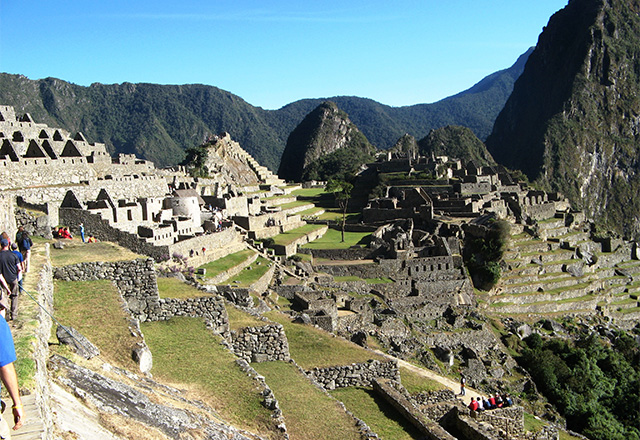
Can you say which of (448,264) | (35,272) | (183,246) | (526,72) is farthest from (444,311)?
(526,72)

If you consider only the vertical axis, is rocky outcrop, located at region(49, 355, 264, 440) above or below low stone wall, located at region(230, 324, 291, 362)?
above

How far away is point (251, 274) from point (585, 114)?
154 metres

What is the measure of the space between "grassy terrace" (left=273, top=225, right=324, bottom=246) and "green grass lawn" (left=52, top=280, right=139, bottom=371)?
80.4ft

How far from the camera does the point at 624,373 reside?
3219 cm

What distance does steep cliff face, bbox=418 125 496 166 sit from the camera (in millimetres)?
119250

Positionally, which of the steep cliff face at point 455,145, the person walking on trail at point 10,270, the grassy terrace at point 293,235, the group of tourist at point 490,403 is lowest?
the group of tourist at point 490,403

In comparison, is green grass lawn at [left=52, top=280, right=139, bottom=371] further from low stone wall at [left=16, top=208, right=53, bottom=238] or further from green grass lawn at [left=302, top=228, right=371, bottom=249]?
green grass lawn at [left=302, top=228, right=371, bottom=249]

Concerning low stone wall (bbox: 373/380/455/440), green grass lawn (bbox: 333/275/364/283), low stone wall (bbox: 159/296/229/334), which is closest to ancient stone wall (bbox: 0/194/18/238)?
low stone wall (bbox: 159/296/229/334)

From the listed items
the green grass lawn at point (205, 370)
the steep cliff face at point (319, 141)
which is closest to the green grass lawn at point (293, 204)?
the green grass lawn at point (205, 370)

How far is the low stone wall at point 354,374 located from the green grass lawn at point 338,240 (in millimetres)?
23065

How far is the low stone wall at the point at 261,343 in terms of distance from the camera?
11789 mm

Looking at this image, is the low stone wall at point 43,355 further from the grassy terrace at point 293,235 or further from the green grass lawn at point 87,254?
the grassy terrace at point 293,235

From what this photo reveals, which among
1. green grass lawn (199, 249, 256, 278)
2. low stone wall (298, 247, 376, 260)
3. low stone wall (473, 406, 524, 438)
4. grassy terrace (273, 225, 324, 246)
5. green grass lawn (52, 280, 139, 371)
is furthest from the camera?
grassy terrace (273, 225, 324, 246)

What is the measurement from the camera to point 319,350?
14.1 m
